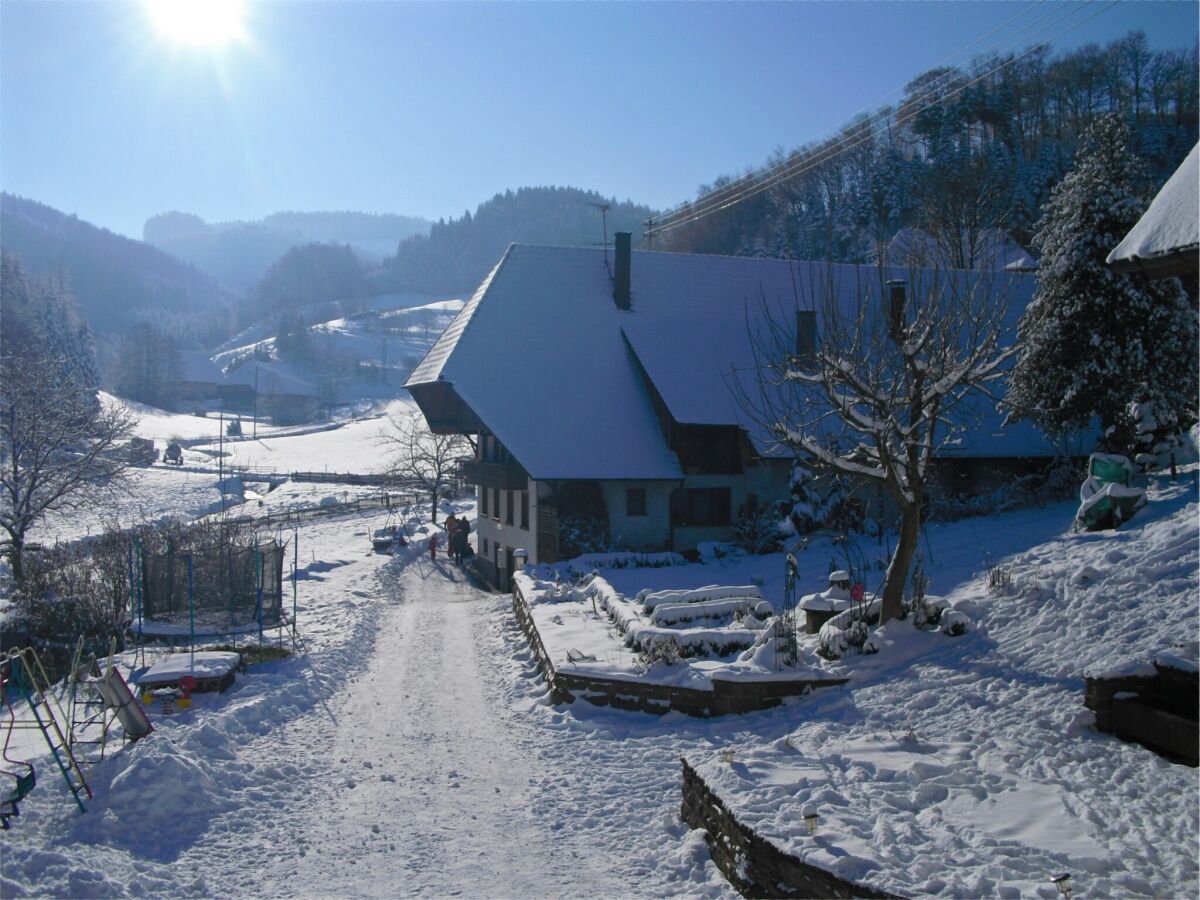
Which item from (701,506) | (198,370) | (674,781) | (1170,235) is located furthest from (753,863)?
(198,370)

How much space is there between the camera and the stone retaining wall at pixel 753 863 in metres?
5.50

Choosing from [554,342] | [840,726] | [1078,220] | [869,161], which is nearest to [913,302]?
[840,726]

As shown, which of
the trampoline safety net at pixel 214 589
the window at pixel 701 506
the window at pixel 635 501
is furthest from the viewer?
the window at pixel 701 506

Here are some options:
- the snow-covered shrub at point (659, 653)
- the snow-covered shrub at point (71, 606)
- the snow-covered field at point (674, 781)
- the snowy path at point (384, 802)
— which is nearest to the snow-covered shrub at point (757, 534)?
the snow-covered field at point (674, 781)

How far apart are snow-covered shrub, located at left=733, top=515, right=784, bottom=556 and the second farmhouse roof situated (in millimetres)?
2325

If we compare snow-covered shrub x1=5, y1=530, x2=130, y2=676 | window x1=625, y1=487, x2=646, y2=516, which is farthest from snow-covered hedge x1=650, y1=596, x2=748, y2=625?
snow-covered shrub x1=5, y1=530, x2=130, y2=676

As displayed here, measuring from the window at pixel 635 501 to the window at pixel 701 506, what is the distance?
35.3 inches

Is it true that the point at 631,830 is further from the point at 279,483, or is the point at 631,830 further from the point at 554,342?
the point at 279,483

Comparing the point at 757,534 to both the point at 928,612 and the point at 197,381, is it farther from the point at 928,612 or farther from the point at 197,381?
the point at 197,381

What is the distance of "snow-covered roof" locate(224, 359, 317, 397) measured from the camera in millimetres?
151500

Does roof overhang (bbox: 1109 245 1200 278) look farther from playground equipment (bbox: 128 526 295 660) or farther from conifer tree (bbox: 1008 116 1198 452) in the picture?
playground equipment (bbox: 128 526 295 660)

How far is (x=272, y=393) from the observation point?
141125 millimetres

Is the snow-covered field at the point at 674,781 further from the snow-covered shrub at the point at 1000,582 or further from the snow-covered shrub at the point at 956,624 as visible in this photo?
the snow-covered shrub at the point at 1000,582

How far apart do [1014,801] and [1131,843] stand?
2.75ft
